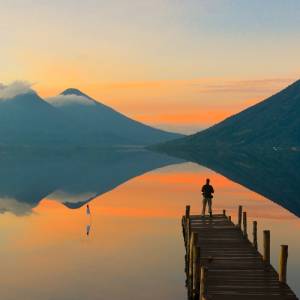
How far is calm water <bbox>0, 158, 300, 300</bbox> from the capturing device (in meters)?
30.2

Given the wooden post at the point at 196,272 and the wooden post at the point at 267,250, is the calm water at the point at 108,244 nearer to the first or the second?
the wooden post at the point at 196,272

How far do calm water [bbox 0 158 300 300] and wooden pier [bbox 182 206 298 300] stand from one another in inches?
95.7

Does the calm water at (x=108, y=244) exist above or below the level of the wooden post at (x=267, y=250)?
below

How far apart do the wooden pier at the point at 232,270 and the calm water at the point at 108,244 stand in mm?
2432

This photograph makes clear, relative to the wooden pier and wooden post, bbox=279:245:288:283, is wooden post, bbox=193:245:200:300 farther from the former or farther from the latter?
wooden post, bbox=279:245:288:283

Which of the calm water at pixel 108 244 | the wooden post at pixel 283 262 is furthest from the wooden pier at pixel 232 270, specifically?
the calm water at pixel 108 244

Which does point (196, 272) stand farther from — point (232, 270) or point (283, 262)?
point (283, 262)

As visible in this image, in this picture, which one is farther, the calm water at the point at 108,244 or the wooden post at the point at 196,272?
the calm water at the point at 108,244

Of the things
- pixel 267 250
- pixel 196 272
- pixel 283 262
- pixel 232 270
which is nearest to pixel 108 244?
pixel 267 250

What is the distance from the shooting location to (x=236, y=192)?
8369 cm

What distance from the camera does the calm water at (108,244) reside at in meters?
30.2

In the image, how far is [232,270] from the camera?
87.4ft

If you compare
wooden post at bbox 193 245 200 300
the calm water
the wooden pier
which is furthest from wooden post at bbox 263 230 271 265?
wooden post at bbox 193 245 200 300

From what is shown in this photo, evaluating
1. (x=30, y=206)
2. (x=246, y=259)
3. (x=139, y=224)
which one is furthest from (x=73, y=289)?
(x=30, y=206)
